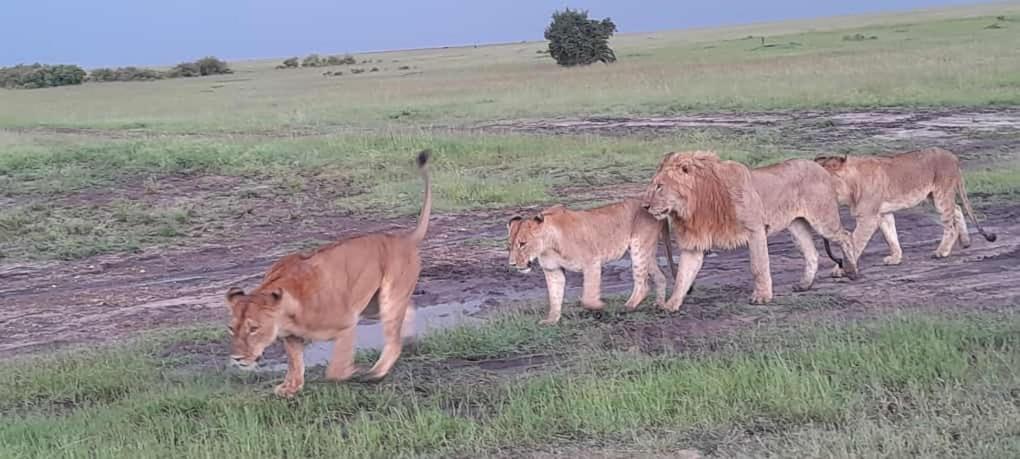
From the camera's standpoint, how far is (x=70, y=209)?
1539 centimetres

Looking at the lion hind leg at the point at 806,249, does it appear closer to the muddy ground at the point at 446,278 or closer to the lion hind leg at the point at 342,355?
the muddy ground at the point at 446,278

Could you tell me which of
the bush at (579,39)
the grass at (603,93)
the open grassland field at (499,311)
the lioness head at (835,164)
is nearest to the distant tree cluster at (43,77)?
the grass at (603,93)

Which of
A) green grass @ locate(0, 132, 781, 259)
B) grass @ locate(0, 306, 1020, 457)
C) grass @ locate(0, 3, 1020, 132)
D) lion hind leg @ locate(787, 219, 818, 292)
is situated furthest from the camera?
grass @ locate(0, 3, 1020, 132)

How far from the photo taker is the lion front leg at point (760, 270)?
8750 millimetres

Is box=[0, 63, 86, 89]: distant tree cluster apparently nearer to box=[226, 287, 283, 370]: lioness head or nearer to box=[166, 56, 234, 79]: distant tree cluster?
box=[166, 56, 234, 79]: distant tree cluster

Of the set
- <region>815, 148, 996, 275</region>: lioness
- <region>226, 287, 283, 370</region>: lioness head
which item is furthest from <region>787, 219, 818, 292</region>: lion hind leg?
<region>226, 287, 283, 370</region>: lioness head

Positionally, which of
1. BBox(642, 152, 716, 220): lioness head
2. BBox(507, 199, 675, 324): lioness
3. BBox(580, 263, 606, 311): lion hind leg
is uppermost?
BBox(642, 152, 716, 220): lioness head

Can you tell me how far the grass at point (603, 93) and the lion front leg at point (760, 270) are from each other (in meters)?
15.7

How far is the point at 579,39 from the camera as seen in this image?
172 ft

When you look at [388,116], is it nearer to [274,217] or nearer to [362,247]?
[274,217]

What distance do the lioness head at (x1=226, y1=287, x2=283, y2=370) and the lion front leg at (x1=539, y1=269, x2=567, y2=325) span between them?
8.85 ft

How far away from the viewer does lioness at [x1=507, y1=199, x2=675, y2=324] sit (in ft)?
27.6

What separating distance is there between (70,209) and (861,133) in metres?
12.4

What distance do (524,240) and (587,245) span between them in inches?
21.0
